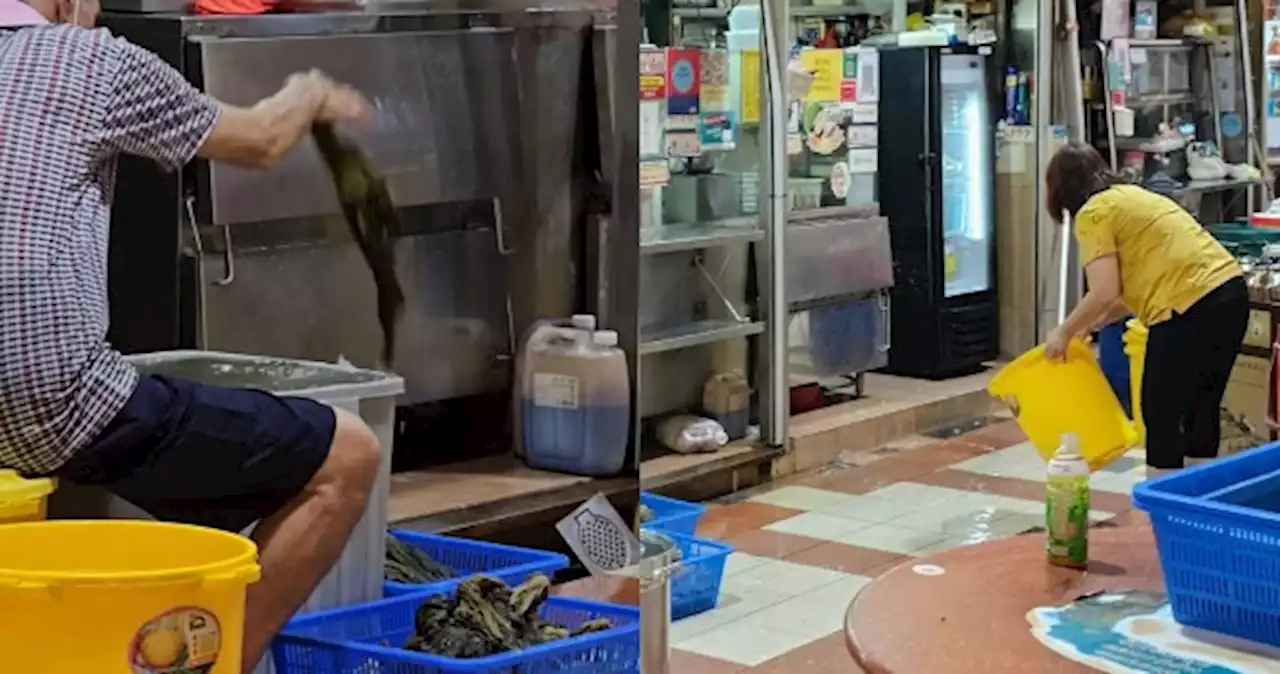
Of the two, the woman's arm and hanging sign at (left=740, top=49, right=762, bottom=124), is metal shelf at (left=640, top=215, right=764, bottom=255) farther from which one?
the woman's arm

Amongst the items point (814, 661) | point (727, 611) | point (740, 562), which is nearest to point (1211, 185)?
point (740, 562)

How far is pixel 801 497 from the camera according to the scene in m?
6.77

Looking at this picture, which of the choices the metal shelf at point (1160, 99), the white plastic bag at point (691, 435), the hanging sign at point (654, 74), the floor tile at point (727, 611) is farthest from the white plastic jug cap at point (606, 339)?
the metal shelf at point (1160, 99)

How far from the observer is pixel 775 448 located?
7.05 metres

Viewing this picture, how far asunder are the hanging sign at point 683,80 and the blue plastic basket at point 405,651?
320 centimetres

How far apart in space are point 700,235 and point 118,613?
4.42m

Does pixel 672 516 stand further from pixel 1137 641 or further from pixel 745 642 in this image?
pixel 1137 641

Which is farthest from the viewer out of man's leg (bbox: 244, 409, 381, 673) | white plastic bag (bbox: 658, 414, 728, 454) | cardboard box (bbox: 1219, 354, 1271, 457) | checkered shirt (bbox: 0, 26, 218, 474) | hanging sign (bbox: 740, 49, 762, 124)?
cardboard box (bbox: 1219, 354, 1271, 457)

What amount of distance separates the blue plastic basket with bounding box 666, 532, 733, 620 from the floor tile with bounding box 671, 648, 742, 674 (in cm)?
29

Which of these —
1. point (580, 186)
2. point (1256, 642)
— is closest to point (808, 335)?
point (580, 186)

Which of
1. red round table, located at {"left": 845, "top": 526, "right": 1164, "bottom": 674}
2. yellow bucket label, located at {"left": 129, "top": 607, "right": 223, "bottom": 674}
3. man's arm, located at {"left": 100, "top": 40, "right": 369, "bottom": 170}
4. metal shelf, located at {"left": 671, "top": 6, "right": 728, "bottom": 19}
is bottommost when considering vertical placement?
yellow bucket label, located at {"left": 129, "top": 607, "right": 223, "bottom": 674}

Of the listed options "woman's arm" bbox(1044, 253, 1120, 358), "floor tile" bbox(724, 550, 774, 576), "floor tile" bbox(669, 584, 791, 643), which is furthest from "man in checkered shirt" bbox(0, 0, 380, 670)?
"woman's arm" bbox(1044, 253, 1120, 358)

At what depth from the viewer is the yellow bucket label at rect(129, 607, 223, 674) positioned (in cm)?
254

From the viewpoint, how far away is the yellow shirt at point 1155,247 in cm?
591
